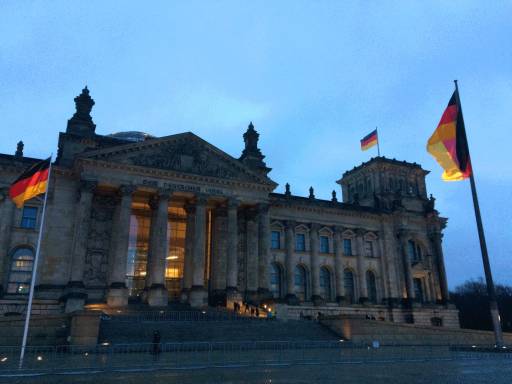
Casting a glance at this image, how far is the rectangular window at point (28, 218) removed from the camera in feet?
125

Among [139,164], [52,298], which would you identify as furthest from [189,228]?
[52,298]

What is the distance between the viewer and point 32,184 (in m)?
23.8

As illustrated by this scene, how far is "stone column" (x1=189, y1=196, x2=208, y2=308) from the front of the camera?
3806 centimetres

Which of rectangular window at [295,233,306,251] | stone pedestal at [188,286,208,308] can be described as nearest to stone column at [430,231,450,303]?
rectangular window at [295,233,306,251]

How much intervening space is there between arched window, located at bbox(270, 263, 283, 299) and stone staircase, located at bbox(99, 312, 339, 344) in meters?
14.2

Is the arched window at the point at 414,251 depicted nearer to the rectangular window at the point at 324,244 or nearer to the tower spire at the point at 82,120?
the rectangular window at the point at 324,244

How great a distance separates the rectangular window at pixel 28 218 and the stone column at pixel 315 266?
29122 mm

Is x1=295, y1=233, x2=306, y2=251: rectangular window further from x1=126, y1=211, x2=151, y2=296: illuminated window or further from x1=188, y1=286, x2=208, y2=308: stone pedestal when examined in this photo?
x1=126, y1=211, x2=151, y2=296: illuminated window

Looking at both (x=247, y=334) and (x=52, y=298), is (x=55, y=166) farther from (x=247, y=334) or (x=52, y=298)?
(x=247, y=334)

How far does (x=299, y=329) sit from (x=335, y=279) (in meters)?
20.3

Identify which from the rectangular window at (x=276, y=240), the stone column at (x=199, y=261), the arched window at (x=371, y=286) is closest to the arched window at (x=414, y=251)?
the arched window at (x=371, y=286)

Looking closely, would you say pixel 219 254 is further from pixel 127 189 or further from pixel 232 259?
pixel 127 189

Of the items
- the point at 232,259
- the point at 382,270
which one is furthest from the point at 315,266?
the point at 232,259

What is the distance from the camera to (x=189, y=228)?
42188 millimetres
